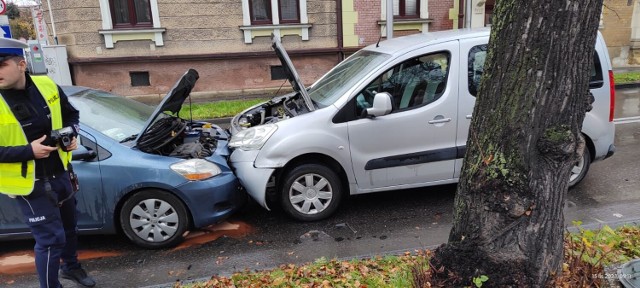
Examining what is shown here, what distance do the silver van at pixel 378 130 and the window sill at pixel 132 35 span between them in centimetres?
901

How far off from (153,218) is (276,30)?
9.81 m

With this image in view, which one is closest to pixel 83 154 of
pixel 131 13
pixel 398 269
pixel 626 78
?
pixel 398 269

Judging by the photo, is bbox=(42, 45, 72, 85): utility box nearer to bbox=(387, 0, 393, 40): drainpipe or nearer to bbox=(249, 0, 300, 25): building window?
bbox=(249, 0, 300, 25): building window

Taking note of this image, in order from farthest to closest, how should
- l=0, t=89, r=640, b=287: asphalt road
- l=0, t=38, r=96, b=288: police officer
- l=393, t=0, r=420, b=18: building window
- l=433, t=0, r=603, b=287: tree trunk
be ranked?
l=393, t=0, r=420, b=18: building window, l=0, t=89, r=640, b=287: asphalt road, l=0, t=38, r=96, b=288: police officer, l=433, t=0, r=603, b=287: tree trunk

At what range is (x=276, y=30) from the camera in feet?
42.8

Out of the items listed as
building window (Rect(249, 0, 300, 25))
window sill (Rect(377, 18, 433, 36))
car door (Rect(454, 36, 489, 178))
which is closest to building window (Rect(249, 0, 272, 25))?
building window (Rect(249, 0, 300, 25))

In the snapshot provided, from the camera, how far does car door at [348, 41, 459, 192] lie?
14.5 feet

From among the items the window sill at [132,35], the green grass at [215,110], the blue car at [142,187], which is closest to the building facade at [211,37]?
the window sill at [132,35]

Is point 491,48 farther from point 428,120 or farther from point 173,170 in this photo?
point 173,170

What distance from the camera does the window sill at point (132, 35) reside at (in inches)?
483

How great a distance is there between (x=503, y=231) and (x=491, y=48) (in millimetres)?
917

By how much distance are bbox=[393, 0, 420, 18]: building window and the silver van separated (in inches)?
382

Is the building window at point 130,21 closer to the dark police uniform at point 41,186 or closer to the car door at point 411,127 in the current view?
the car door at point 411,127

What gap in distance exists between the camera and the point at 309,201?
4480 mm
